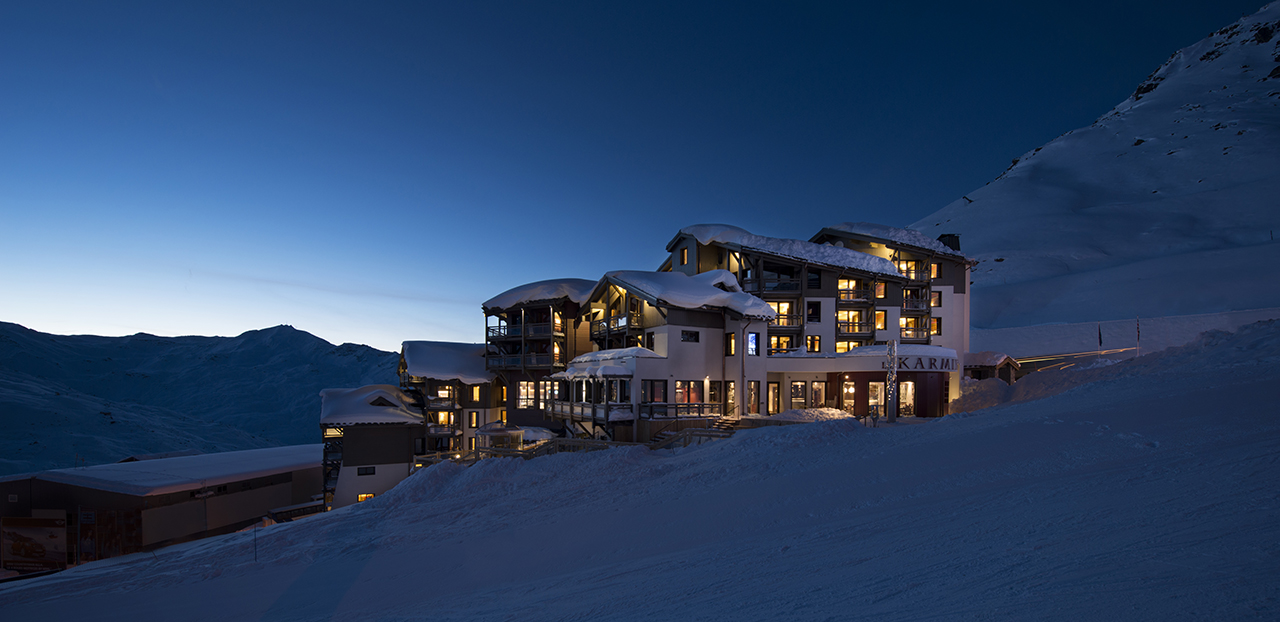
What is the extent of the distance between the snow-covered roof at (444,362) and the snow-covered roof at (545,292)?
16.3 ft

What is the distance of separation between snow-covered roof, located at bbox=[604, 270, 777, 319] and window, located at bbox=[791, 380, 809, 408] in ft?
19.8

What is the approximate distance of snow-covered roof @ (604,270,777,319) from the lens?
3081 centimetres

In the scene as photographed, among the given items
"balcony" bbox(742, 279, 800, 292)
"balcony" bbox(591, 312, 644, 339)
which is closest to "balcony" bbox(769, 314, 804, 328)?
"balcony" bbox(742, 279, 800, 292)

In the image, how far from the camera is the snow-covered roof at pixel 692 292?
30.8 meters

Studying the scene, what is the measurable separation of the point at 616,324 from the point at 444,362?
56.2ft

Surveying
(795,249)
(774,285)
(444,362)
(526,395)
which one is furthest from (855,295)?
(444,362)

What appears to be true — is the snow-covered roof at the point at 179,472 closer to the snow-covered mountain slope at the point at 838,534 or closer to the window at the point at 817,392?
the snow-covered mountain slope at the point at 838,534

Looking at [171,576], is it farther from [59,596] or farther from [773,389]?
[773,389]

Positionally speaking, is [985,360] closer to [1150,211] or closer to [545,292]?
[545,292]

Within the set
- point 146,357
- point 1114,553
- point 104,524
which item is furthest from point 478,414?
point 146,357

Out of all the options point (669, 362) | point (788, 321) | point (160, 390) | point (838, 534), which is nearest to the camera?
point (838, 534)

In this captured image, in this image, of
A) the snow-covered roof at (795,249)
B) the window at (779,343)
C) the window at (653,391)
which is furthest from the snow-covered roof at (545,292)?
the window at (653,391)

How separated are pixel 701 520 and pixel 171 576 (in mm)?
13034

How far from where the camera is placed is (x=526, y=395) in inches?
1810
